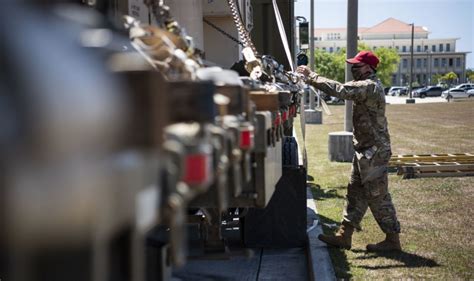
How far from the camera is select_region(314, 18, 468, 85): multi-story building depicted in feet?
413

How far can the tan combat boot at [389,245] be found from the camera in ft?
21.1

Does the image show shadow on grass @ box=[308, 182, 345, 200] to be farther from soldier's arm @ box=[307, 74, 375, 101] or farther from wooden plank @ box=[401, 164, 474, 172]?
soldier's arm @ box=[307, 74, 375, 101]

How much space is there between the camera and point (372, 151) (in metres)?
6.45

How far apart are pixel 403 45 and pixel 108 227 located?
445 ft

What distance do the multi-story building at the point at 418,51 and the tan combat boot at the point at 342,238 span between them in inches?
4612

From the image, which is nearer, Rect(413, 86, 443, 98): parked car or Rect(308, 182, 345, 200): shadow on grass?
Rect(308, 182, 345, 200): shadow on grass

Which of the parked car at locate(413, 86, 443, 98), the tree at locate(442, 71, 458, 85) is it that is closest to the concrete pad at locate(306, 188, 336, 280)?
the parked car at locate(413, 86, 443, 98)

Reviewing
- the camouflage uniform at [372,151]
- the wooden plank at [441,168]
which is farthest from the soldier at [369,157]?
the wooden plank at [441,168]

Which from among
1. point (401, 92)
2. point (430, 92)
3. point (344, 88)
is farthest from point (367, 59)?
point (401, 92)

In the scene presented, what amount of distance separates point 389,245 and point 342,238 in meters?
0.46

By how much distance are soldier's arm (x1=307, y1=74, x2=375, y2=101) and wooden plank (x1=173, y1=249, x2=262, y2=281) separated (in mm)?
1732

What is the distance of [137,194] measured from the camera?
1.27 metres

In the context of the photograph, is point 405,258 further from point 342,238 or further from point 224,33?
point 224,33

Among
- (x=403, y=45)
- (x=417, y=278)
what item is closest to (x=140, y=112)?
(x=417, y=278)
